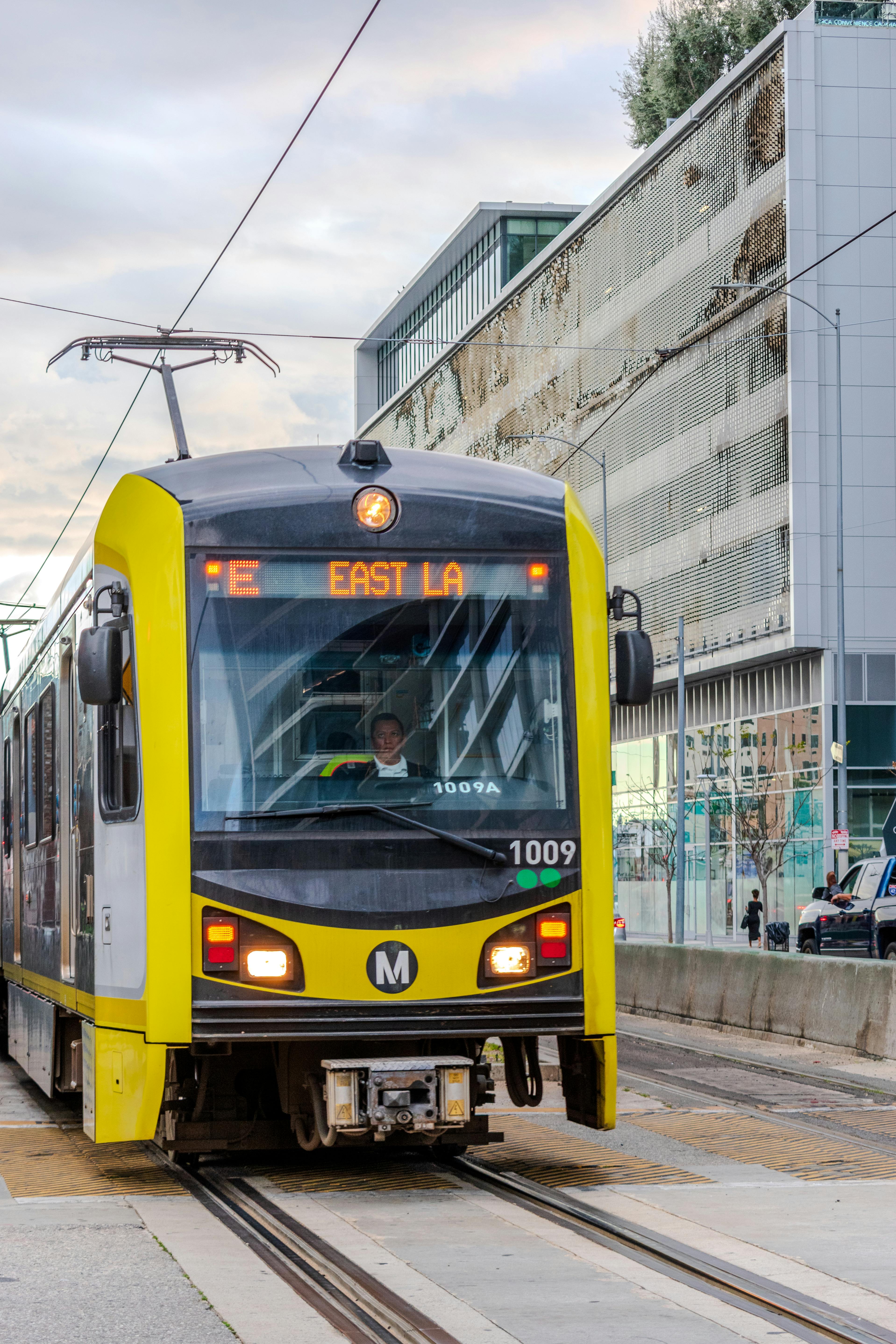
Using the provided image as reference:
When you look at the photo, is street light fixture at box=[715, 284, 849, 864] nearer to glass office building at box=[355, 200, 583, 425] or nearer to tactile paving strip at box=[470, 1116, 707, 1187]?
glass office building at box=[355, 200, 583, 425]

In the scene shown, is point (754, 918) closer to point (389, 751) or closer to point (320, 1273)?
point (389, 751)

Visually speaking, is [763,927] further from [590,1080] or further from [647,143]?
[590,1080]

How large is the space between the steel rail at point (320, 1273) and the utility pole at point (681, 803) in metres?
36.6

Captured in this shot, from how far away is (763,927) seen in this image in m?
52.6

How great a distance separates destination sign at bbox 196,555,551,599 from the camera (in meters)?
8.77

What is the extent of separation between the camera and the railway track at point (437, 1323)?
6.11 m

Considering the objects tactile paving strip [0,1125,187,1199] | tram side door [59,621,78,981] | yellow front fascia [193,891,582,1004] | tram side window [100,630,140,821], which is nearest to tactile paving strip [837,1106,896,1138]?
yellow front fascia [193,891,582,1004]

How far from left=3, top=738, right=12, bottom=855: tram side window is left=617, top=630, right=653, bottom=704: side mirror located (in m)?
6.58

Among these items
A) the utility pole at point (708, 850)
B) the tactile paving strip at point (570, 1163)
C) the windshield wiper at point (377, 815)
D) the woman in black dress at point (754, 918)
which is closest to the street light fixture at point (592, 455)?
the utility pole at point (708, 850)

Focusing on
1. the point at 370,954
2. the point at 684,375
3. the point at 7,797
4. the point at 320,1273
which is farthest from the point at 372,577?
the point at 684,375

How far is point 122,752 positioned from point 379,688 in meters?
Result: 1.27

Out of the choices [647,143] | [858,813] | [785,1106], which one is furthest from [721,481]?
[785,1106]

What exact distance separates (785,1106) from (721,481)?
4654 centimetres

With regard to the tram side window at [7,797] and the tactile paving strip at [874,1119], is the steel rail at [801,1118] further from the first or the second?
the tram side window at [7,797]
